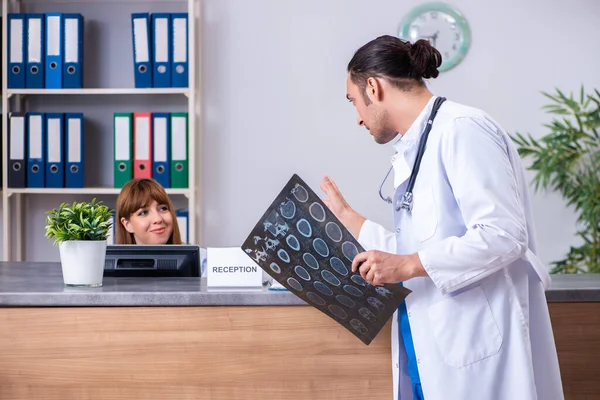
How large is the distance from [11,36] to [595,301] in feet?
9.96

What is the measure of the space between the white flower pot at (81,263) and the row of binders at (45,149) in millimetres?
1963

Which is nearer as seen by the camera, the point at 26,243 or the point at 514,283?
the point at 514,283

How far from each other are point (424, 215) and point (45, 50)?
2754 mm

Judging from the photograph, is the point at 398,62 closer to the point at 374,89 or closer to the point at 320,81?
the point at 374,89

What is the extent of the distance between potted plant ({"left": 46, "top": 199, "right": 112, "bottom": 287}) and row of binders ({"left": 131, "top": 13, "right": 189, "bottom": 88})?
1927 millimetres

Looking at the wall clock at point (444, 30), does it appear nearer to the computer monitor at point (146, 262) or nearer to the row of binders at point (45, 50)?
the row of binders at point (45, 50)

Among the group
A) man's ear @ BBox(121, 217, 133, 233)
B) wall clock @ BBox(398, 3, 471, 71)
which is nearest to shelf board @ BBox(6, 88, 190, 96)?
man's ear @ BBox(121, 217, 133, 233)

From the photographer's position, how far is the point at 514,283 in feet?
5.13

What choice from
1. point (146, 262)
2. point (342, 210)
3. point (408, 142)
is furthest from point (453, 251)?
point (146, 262)

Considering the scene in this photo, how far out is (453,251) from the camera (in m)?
1.47

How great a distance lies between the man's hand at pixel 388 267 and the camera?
149 centimetres

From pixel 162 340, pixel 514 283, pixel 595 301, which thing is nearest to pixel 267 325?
pixel 162 340

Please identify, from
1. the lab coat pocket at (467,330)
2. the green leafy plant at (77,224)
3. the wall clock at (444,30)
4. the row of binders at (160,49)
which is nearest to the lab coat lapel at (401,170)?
the lab coat pocket at (467,330)

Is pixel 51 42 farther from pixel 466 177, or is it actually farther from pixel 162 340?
pixel 466 177
